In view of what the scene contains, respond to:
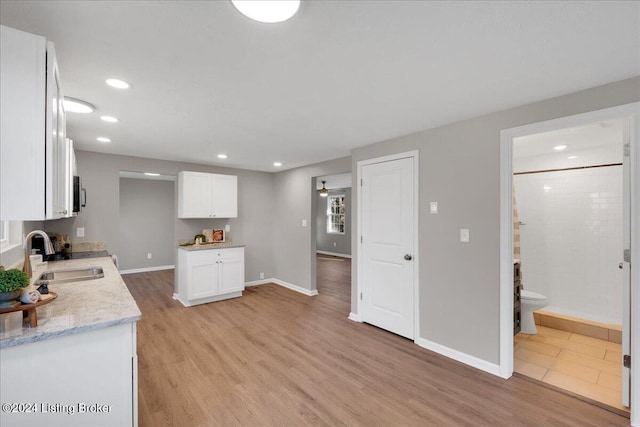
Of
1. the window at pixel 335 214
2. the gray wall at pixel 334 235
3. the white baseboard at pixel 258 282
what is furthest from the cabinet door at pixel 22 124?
the window at pixel 335 214

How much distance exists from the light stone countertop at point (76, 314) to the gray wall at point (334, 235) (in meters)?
7.34

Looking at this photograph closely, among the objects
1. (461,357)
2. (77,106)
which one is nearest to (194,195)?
(77,106)

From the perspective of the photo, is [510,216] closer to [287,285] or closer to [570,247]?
[570,247]

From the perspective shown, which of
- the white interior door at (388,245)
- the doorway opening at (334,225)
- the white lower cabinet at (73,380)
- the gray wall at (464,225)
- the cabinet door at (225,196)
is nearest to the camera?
the white lower cabinet at (73,380)

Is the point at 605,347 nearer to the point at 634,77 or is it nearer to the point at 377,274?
the point at 377,274

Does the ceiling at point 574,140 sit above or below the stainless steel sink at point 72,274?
above

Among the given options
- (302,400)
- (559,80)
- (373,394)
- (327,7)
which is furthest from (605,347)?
(327,7)

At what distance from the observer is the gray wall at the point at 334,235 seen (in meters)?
9.45

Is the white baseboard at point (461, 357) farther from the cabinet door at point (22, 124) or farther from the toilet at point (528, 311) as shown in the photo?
the cabinet door at point (22, 124)

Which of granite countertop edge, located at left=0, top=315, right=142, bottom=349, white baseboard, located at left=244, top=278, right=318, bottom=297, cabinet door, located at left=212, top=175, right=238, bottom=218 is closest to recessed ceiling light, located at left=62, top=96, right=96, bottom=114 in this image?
granite countertop edge, located at left=0, top=315, right=142, bottom=349

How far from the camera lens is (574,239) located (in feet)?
12.4

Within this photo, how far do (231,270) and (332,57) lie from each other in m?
3.96

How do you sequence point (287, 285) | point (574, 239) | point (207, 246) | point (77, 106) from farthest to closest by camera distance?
point (287, 285)
point (207, 246)
point (574, 239)
point (77, 106)

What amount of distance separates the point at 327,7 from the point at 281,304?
13.2 feet
